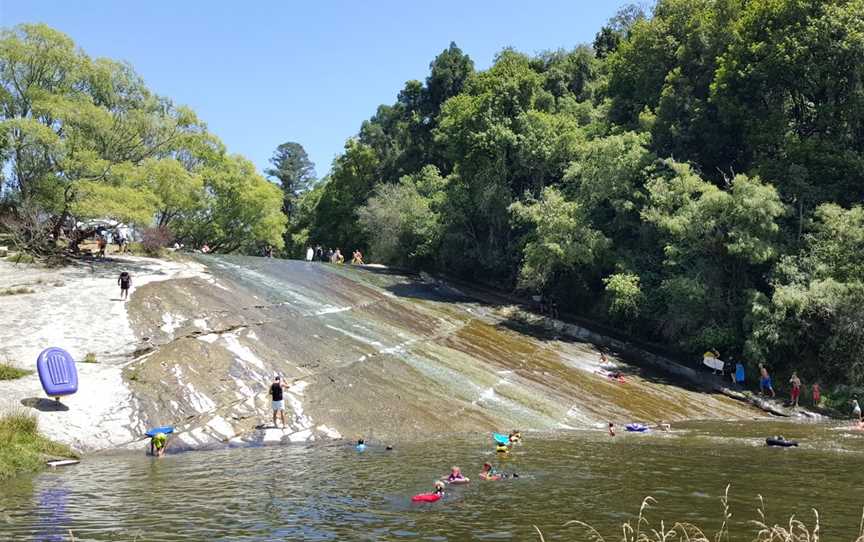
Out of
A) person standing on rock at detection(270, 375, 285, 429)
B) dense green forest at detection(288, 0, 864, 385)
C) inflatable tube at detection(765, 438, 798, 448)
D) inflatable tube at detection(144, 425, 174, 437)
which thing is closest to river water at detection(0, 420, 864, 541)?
inflatable tube at detection(765, 438, 798, 448)

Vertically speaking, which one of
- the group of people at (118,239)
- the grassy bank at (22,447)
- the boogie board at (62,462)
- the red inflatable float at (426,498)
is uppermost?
the group of people at (118,239)

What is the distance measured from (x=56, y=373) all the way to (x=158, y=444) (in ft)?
15.3

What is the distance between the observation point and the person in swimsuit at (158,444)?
21.5m

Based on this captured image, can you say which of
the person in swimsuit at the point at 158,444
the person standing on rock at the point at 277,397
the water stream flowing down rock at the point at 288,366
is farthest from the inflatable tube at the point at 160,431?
the person standing on rock at the point at 277,397

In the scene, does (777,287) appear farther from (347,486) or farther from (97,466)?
(97,466)

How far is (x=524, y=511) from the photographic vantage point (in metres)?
16.1

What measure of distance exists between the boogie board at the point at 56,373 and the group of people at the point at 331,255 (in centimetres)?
3881

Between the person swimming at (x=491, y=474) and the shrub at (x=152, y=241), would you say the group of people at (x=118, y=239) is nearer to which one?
the shrub at (x=152, y=241)

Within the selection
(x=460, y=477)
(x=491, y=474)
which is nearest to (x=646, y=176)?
(x=491, y=474)

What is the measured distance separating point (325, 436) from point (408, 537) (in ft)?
36.5

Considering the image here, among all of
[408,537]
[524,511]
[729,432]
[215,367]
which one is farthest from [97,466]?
[729,432]

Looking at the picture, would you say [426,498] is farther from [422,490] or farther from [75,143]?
[75,143]

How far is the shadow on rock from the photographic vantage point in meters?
22.7

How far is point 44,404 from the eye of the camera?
23.0 m
